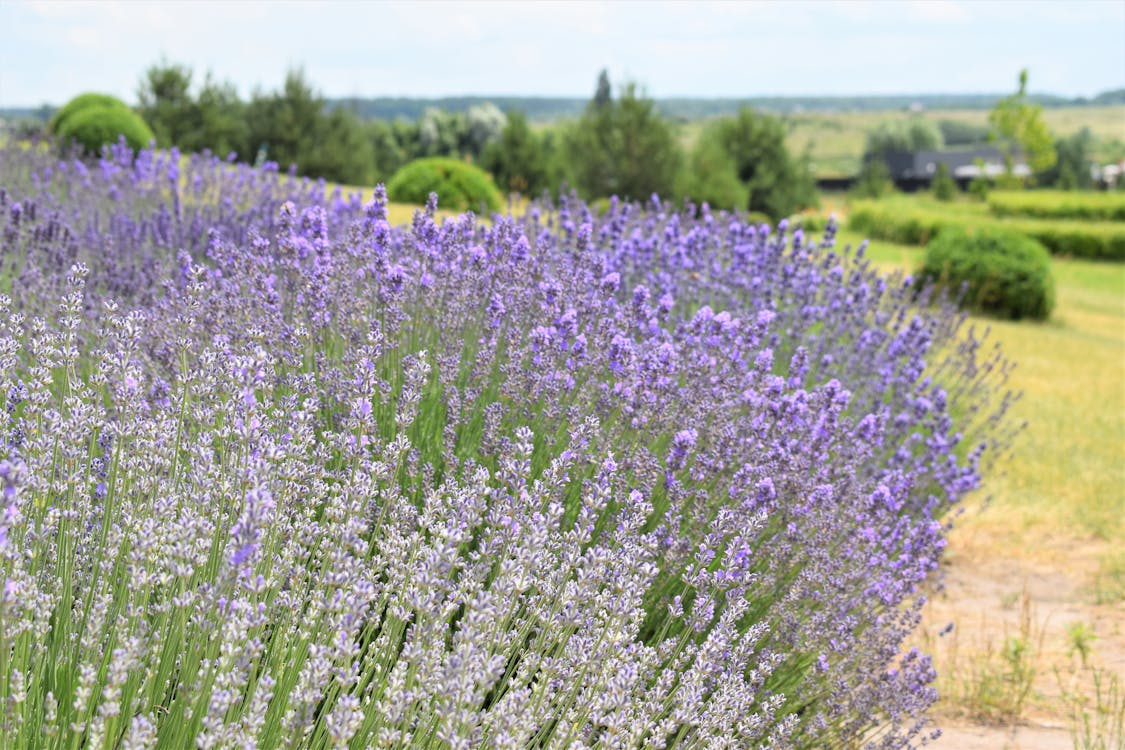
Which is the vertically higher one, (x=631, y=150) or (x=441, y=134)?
(x=441, y=134)

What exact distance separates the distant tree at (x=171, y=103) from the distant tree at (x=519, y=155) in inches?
273

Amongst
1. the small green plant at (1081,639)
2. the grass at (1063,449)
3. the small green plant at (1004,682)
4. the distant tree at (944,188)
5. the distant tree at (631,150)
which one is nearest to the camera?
the small green plant at (1004,682)

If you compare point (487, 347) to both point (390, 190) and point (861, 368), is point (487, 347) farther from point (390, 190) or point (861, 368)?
point (390, 190)

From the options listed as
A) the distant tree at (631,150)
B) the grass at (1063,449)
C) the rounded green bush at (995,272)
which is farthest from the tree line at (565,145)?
the grass at (1063,449)

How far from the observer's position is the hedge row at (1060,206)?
99.1 feet

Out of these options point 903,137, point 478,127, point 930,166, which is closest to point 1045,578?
point 478,127

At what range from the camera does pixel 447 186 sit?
16297 millimetres

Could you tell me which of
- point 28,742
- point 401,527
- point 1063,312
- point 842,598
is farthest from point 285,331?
point 1063,312

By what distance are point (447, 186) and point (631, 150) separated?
164 inches

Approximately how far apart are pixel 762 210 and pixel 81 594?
20560mm

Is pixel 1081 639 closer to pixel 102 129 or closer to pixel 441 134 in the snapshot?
pixel 102 129

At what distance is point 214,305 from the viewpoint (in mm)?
3457

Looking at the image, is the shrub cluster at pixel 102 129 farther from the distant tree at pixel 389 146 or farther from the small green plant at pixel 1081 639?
the distant tree at pixel 389 146

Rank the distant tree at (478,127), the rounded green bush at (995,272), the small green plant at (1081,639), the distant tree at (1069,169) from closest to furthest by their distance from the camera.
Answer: the small green plant at (1081,639) < the rounded green bush at (995,272) < the distant tree at (478,127) < the distant tree at (1069,169)
